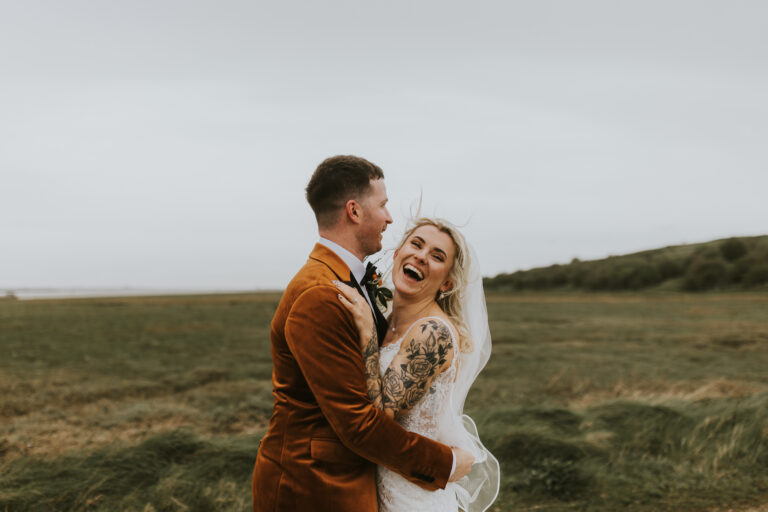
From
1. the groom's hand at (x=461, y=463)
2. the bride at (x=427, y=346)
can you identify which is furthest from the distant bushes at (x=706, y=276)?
the groom's hand at (x=461, y=463)

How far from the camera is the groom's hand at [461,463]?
274cm

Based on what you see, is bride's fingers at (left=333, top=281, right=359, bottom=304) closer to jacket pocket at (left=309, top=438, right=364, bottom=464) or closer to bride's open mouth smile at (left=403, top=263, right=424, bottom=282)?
bride's open mouth smile at (left=403, top=263, right=424, bottom=282)

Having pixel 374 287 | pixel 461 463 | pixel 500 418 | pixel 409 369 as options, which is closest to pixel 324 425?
pixel 409 369

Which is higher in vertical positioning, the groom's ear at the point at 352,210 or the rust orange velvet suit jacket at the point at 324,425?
the groom's ear at the point at 352,210

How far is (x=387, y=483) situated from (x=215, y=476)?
4.34 m

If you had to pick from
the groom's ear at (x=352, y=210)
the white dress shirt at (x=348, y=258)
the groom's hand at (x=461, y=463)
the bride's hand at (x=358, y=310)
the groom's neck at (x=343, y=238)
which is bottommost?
the groom's hand at (x=461, y=463)

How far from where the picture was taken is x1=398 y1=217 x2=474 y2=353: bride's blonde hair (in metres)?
3.12

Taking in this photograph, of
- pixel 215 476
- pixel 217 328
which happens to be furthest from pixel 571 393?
pixel 217 328

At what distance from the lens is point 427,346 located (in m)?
2.70

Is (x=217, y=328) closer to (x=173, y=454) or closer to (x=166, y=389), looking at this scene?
(x=166, y=389)

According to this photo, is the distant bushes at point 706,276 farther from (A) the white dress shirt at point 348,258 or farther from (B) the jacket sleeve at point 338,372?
(B) the jacket sleeve at point 338,372

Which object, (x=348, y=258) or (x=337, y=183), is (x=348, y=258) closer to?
(x=348, y=258)

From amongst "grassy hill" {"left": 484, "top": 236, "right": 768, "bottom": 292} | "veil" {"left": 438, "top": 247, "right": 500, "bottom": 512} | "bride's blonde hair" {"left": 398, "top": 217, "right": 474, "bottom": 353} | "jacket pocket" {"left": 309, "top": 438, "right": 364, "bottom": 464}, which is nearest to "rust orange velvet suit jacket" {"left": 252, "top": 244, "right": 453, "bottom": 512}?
"jacket pocket" {"left": 309, "top": 438, "right": 364, "bottom": 464}

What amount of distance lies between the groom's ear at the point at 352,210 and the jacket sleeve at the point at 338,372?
18.4 inches
